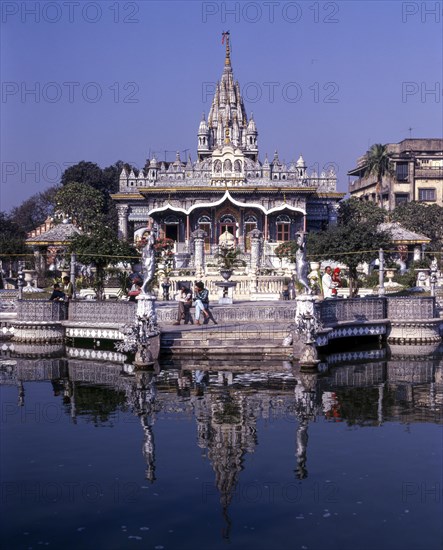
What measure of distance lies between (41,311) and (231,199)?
31737 millimetres

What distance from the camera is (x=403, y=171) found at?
71500 millimetres

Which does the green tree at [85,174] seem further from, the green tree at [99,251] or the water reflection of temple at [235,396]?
the water reflection of temple at [235,396]

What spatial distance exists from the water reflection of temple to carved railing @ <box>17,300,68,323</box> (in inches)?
117

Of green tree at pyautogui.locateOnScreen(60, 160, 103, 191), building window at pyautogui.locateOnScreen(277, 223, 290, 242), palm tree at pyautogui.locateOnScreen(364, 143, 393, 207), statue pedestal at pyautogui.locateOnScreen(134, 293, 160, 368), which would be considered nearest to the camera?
statue pedestal at pyautogui.locateOnScreen(134, 293, 160, 368)

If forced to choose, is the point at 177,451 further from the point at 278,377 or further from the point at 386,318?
the point at 386,318

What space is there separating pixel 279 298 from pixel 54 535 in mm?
23820

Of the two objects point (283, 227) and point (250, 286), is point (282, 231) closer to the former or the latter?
point (283, 227)

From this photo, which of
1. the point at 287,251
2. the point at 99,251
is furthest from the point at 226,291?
the point at 287,251

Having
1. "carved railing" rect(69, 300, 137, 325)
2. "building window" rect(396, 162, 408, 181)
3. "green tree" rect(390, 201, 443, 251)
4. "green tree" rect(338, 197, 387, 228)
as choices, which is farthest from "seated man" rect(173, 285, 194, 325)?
"building window" rect(396, 162, 408, 181)

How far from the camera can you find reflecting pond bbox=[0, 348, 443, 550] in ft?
27.5

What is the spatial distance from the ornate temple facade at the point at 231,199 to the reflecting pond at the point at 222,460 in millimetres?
37350

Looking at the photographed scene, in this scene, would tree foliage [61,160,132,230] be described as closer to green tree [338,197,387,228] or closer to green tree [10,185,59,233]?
green tree [10,185,59,233]

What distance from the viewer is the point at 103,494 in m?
9.49

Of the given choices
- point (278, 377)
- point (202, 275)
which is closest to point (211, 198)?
point (202, 275)
